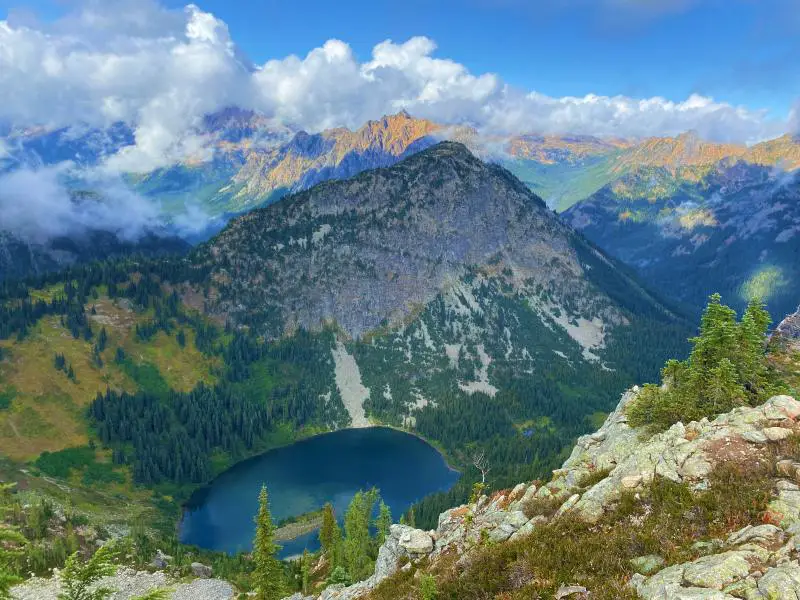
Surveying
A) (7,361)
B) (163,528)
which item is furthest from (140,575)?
(7,361)

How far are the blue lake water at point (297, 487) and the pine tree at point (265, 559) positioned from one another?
254 ft

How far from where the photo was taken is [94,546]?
98.1m

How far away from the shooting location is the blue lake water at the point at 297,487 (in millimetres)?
145500

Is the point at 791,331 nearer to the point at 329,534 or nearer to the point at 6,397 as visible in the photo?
the point at 329,534

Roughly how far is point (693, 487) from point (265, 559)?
160 ft

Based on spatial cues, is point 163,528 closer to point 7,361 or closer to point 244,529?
point 244,529

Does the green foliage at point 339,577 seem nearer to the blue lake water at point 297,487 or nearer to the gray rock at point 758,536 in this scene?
the blue lake water at point 297,487

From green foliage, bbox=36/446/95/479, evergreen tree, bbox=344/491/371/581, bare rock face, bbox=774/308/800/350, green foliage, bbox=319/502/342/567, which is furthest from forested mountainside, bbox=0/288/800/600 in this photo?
green foliage, bbox=36/446/95/479

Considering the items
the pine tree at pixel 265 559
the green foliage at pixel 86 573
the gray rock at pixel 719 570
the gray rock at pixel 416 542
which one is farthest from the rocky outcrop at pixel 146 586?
the gray rock at pixel 719 570

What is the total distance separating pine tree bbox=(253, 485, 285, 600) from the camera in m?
57.0

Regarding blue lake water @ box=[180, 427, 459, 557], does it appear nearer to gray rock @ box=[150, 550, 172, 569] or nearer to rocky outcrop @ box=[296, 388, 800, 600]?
gray rock @ box=[150, 550, 172, 569]

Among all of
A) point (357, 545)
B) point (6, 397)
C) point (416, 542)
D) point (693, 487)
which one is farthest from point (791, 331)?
point (6, 397)

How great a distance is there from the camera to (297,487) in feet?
565

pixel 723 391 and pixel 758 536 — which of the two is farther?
pixel 723 391
